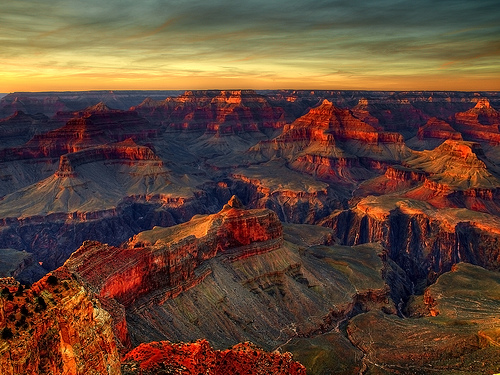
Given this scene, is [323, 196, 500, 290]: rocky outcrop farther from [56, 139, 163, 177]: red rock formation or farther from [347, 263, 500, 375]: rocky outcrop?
[56, 139, 163, 177]: red rock formation

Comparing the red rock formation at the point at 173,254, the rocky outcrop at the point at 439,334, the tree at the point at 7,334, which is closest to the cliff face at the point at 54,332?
the tree at the point at 7,334

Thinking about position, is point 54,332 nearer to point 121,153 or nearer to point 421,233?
point 421,233

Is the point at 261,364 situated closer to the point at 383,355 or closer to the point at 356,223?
the point at 383,355

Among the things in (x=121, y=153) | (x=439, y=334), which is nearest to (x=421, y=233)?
(x=439, y=334)

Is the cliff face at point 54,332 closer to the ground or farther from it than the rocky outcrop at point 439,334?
farther from it

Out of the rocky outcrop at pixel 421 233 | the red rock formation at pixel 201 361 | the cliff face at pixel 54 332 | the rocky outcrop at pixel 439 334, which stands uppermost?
the cliff face at pixel 54 332

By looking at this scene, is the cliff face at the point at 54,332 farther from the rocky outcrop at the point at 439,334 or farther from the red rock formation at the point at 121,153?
the red rock formation at the point at 121,153

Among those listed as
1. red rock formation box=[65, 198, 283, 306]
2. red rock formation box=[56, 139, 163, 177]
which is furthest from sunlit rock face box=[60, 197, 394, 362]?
red rock formation box=[56, 139, 163, 177]
